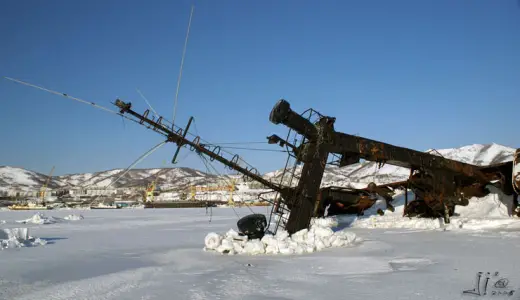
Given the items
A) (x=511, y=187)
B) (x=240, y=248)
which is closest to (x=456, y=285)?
(x=240, y=248)

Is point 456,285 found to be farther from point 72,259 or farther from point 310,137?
point 72,259

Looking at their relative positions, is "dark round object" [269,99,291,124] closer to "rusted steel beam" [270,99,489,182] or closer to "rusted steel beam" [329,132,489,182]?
"rusted steel beam" [270,99,489,182]

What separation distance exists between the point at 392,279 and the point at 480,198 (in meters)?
14.3

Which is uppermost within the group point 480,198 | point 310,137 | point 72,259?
point 310,137

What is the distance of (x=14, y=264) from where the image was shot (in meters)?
8.80

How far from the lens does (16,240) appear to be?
1234 centimetres

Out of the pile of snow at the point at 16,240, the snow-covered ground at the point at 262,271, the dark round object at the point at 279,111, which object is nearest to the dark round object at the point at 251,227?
the snow-covered ground at the point at 262,271

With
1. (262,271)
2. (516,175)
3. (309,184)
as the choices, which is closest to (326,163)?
(309,184)

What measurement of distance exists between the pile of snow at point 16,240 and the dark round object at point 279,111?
30.5 ft

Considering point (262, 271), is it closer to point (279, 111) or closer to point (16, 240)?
point (279, 111)

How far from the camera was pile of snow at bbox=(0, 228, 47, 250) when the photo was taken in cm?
1207
